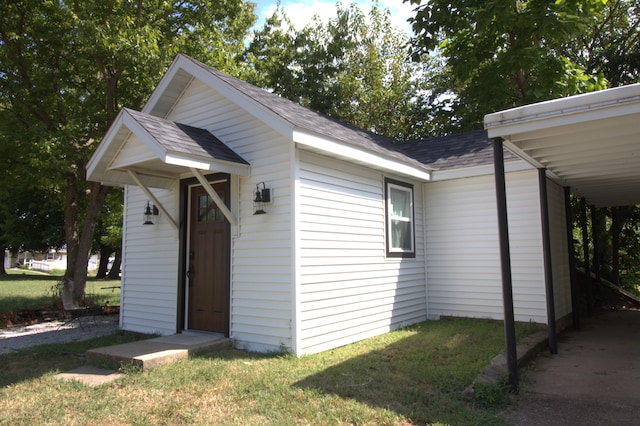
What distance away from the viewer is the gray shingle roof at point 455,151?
8445 mm

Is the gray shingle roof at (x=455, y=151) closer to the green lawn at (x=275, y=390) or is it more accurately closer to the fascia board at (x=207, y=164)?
the green lawn at (x=275, y=390)

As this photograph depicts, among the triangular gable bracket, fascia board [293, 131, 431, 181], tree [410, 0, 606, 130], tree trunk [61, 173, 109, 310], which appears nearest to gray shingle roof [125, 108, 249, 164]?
the triangular gable bracket

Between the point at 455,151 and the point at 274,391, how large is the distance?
6873 mm

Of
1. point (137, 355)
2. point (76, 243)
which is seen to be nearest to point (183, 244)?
point (137, 355)

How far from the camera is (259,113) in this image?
6145 millimetres

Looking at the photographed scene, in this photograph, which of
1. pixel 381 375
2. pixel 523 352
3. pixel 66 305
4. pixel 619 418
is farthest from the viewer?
pixel 66 305

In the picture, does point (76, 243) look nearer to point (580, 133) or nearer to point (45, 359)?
point (45, 359)

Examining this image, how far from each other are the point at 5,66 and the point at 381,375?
39.7 feet

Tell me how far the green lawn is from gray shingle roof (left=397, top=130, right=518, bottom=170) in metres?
3.60

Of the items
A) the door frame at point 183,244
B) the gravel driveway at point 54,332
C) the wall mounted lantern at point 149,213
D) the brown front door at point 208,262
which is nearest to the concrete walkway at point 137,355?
the brown front door at point 208,262

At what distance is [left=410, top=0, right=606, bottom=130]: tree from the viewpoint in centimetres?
1139

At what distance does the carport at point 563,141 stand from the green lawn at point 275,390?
939 millimetres

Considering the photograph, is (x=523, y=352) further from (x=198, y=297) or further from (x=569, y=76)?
(x=569, y=76)

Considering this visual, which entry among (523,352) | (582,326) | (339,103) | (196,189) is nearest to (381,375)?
(523,352)
